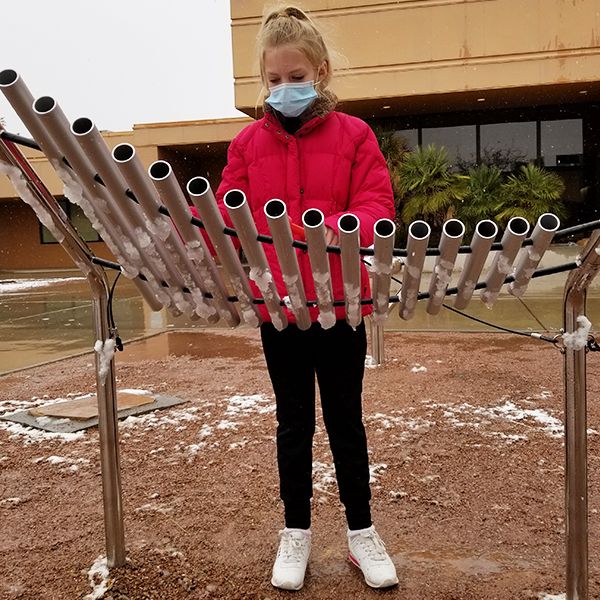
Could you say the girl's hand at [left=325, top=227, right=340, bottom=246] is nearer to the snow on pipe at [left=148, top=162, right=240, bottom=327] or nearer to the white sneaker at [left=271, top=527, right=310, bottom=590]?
the snow on pipe at [left=148, top=162, right=240, bottom=327]

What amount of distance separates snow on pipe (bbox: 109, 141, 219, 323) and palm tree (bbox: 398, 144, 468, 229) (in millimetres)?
12543

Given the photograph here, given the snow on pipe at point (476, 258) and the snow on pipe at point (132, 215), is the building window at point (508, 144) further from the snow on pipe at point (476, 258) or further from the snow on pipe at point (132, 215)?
the snow on pipe at point (132, 215)

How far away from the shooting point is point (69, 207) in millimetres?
23453

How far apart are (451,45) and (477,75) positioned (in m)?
0.80

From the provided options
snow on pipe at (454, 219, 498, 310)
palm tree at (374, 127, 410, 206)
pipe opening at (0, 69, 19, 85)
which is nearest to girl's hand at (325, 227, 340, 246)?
snow on pipe at (454, 219, 498, 310)

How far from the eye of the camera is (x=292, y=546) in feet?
6.98

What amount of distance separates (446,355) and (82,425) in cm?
311

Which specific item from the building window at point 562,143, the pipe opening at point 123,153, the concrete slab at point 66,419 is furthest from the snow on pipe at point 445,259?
the building window at point 562,143

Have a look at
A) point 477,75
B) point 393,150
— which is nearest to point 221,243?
point 477,75

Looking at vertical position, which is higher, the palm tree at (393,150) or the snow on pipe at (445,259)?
the palm tree at (393,150)

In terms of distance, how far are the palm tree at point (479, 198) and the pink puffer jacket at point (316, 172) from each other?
484 inches

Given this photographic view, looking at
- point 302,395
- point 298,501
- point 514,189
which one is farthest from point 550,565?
point 514,189

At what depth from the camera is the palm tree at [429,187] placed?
14047 mm

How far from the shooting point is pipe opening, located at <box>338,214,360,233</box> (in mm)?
1462
